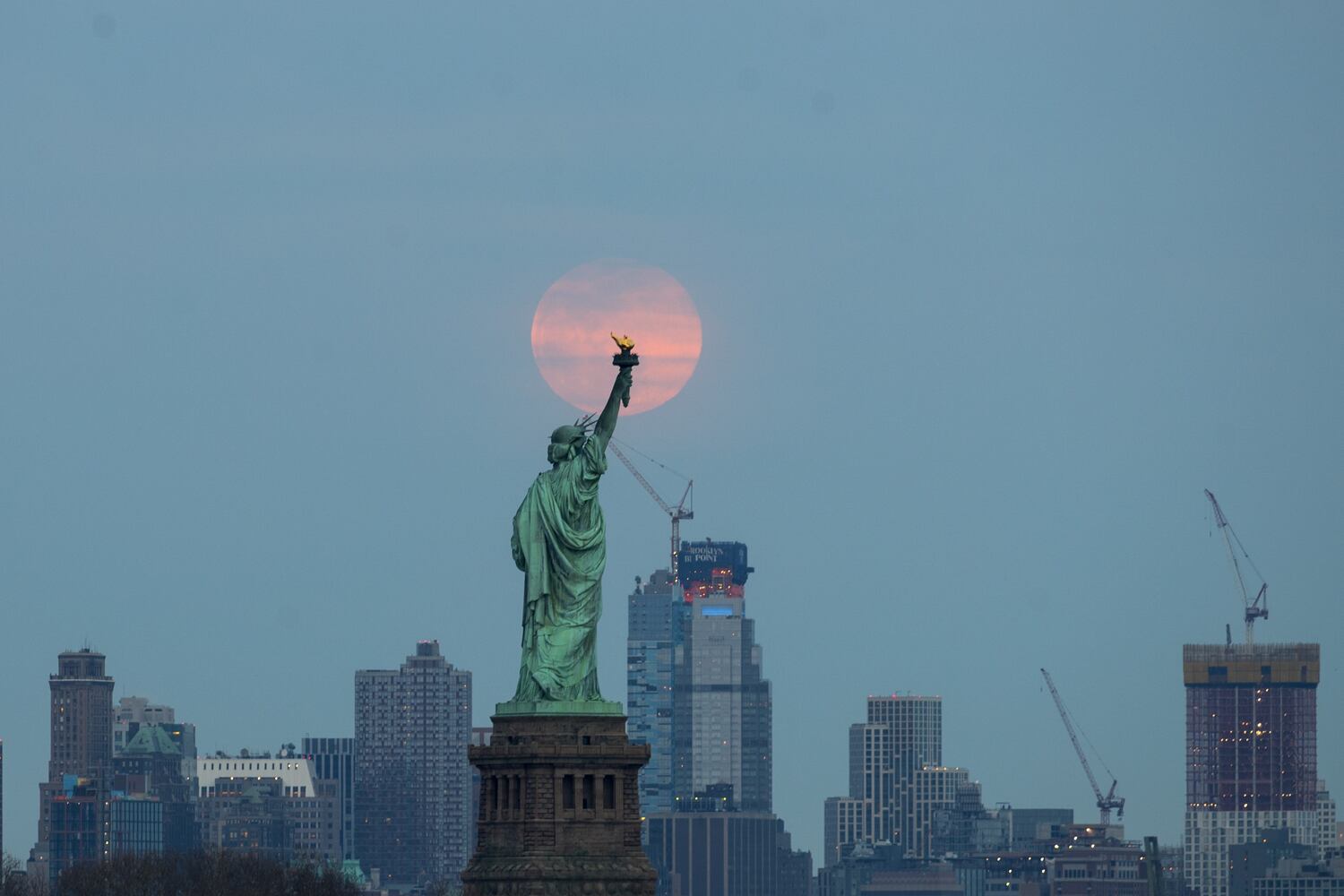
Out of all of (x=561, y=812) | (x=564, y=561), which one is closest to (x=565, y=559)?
(x=564, y=561)

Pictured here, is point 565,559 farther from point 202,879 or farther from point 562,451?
point 202,879

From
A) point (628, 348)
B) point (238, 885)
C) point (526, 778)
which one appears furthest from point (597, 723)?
point (238, 885)

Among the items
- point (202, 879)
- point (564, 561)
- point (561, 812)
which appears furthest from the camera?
point (202, 879)

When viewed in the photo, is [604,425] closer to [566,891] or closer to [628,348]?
[628,348]

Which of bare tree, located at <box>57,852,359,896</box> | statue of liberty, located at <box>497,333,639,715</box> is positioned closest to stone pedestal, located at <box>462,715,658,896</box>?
statue of liberty, located at <box>497,333,639,715</box>

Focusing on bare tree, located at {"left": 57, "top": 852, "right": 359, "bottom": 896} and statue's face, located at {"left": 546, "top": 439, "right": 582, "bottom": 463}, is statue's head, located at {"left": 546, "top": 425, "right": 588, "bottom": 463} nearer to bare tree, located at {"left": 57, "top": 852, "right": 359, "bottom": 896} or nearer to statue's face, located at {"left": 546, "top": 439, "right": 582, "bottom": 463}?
statue's face, located at {"left": 546, "top": 439, "right": 582, "bottom": 463}

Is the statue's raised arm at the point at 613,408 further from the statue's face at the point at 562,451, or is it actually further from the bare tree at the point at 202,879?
the bare tree at the point at 202,879
